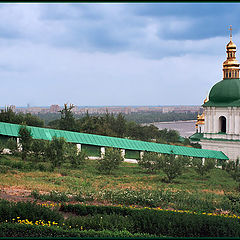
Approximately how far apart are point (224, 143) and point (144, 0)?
2686 centimetres

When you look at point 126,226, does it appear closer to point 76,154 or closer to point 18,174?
point 18,174

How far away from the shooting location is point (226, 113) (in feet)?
95.6

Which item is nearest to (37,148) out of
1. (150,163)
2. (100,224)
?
(150,163)

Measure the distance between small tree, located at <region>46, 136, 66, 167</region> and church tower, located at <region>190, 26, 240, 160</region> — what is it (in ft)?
54.9

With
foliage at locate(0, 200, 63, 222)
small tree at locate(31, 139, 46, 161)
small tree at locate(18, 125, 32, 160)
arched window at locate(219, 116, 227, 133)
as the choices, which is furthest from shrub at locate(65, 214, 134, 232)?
arched window at locate(219, 116, 227, 133)

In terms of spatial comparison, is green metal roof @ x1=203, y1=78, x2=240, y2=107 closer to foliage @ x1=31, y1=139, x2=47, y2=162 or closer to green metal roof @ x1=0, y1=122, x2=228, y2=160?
green metal roof @ x1=0, y1=122, x2=228, y2=160

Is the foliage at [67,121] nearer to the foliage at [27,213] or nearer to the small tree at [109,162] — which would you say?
the small tree at [109,162]

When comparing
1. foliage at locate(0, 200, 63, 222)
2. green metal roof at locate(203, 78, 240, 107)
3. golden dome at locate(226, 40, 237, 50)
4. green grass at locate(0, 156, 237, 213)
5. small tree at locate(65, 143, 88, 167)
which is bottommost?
green grass at locate(0, 156, 237, 213)

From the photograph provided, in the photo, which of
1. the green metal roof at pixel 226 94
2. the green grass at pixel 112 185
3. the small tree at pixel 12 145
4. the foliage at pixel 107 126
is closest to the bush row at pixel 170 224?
the green grass at pixel 112 185

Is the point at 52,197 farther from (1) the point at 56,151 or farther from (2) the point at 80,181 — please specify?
(1) the point at 56,151

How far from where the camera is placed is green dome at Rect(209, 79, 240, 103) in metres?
28.8

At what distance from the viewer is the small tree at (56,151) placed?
1666cm

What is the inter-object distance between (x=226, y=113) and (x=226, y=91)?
188cm

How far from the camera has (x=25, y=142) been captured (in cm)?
1781
